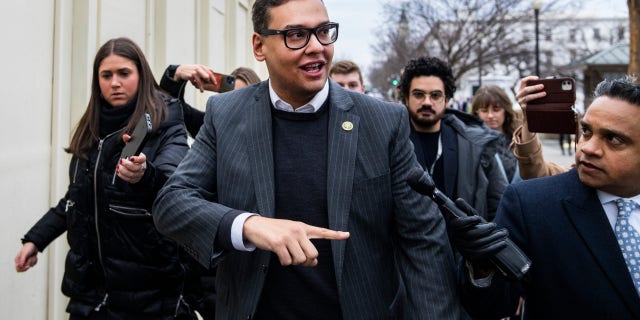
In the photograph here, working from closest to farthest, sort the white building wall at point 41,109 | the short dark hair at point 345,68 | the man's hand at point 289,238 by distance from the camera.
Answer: the man's hand at point 289,238
the white building wall at point 41,109
the short dark hair at point 345,68

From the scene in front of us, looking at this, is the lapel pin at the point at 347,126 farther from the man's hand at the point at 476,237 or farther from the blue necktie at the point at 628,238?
the blue necktie at the point at 628,238

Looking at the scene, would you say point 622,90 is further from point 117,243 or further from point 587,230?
point 117,243

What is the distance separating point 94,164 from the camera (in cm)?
283

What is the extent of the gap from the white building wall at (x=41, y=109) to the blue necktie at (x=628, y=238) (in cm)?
323

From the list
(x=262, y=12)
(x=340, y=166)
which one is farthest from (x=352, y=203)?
(x=262, y=12)

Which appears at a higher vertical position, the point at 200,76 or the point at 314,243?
the point at 200,76

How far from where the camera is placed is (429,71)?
13.1ft

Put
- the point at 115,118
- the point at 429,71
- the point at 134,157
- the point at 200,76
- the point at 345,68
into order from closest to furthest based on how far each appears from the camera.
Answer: the point at 134,157 < the point at 115,118 < the point at 200,76 < the point at 429,71 < the point at 345,68

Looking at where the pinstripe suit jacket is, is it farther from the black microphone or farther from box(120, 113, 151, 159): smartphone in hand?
box(120, 113, 151, 159): smartphone in hand

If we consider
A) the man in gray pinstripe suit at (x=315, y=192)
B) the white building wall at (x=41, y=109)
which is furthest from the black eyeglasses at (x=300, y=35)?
the white building wall at (x=41, y=109)

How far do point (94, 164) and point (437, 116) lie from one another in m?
2.10

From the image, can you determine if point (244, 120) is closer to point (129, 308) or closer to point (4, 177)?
point (129, 308)

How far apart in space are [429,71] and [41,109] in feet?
8.53

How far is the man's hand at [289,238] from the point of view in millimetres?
1566
